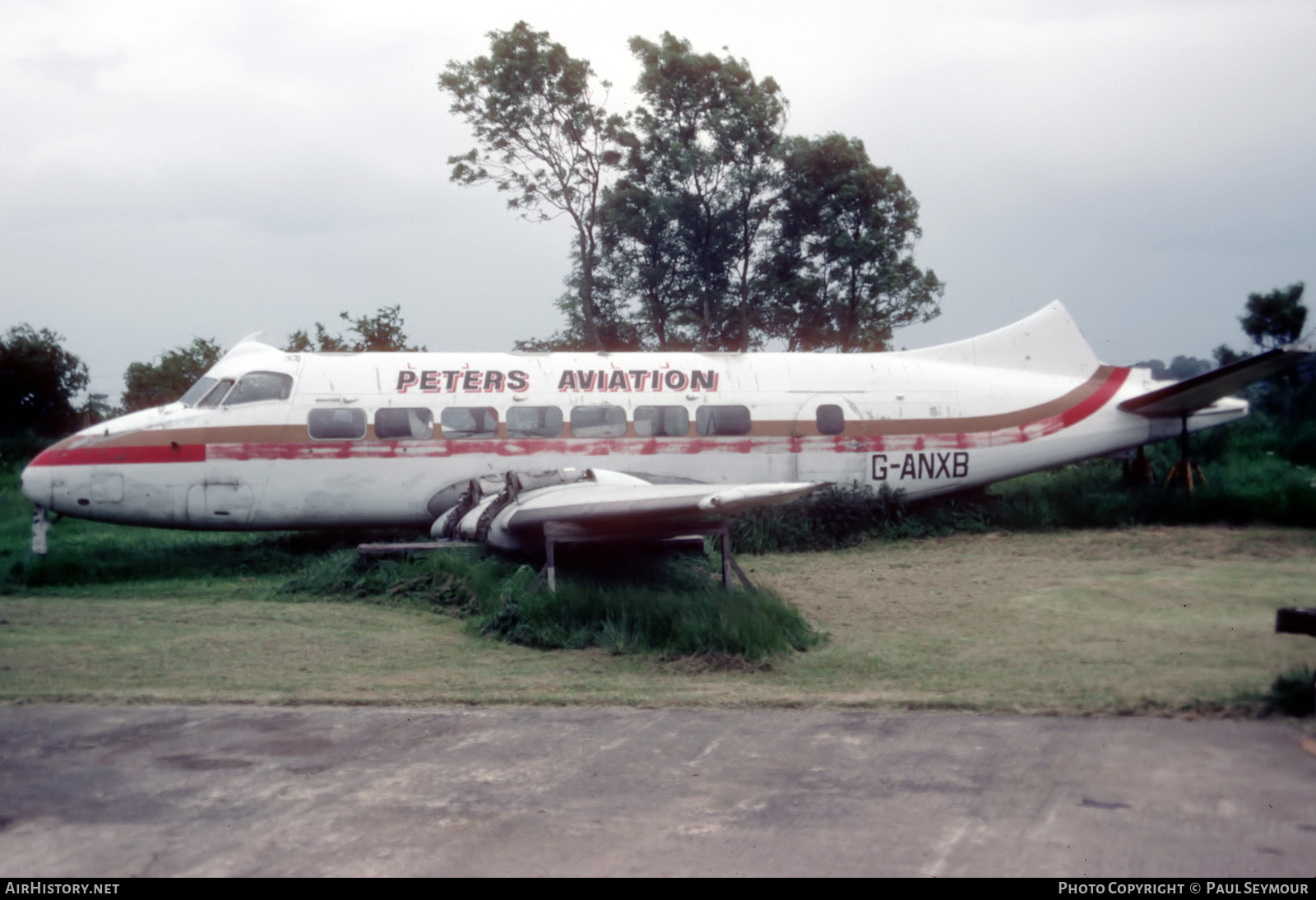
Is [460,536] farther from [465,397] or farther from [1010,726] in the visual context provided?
[1010,726]

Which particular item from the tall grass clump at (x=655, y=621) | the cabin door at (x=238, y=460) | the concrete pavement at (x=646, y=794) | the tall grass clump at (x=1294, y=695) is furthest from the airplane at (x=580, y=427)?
the tall grass clump at (x=1294, y=695)

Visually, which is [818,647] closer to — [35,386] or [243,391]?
[243,391]

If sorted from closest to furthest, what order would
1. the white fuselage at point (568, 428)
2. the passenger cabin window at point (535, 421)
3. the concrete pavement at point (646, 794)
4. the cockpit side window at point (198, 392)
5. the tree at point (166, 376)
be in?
the concrete pavement at point (646, 794), the white fuselage at point (568, 428), the cockpit side window at point (198, 392), the passenger cabin window at point (535, 421), the tree at point (166, 376)

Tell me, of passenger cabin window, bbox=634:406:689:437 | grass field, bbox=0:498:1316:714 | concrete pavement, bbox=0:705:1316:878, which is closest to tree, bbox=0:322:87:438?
grass field, bbox=0:498:1316:714

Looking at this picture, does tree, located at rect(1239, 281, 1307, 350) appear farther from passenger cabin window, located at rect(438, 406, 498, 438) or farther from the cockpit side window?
the cockpit side window

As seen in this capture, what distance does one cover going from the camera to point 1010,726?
18.5 ft

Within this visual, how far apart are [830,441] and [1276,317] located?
7.49m

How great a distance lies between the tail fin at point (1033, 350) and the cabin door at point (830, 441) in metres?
2.19

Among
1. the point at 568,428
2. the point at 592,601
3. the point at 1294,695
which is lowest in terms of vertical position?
the point at 1294,695

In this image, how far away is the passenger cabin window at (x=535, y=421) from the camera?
1429 centimetres

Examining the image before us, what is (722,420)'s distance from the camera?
14812mm

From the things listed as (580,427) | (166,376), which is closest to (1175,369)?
(580,427)

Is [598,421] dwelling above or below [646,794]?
above

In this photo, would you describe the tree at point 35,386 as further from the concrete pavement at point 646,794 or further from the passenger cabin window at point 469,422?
the concrete pavement at point 646,794
